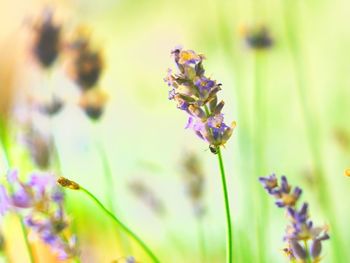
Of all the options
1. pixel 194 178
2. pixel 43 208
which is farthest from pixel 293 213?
pixel 194 178

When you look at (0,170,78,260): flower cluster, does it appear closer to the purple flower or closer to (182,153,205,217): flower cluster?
the purple flower

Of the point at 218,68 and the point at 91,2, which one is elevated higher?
the point at 91,2

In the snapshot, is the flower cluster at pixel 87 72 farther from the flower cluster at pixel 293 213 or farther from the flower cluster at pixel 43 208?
the flower cluster at pixel 293 213

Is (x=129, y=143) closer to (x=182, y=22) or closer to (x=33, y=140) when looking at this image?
(x=182, y=22)

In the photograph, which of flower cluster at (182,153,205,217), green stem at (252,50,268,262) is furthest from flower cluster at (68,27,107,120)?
green stem at (252,50,268,262)

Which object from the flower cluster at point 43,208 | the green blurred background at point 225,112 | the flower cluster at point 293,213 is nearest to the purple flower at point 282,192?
the flower cluster at point 293,213

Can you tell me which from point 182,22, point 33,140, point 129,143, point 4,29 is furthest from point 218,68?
point 33,140
